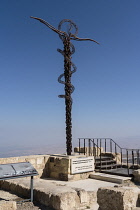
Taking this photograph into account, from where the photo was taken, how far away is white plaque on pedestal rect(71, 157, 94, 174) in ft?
30.4

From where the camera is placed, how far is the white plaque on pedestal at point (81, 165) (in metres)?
9.26

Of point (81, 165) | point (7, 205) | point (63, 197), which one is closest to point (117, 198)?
point (63, 197)

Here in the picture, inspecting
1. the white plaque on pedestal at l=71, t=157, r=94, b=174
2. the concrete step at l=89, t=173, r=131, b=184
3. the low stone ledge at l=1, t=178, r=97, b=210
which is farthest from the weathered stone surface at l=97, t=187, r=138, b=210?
the white plaque on pedestal at l=71, t=157, r=94, b=174

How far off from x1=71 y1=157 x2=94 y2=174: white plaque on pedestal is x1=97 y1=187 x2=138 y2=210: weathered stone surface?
511 cm

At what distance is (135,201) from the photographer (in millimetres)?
4094

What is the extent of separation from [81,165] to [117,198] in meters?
5.65

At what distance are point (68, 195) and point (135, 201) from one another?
61.0 inches

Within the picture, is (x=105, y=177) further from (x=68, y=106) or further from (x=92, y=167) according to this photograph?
(x=68, y=106)

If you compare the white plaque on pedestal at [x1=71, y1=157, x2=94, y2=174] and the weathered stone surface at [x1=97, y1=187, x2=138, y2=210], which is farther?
the white plaque on pedestal at [x1=71, y1=157, x2=94, y2=174]

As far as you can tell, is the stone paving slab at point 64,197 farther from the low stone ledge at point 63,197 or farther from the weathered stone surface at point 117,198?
the weathered stone surface at point 117,198

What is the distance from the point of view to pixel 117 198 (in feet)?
12.9

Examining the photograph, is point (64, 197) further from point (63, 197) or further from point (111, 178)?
point (111, 178)

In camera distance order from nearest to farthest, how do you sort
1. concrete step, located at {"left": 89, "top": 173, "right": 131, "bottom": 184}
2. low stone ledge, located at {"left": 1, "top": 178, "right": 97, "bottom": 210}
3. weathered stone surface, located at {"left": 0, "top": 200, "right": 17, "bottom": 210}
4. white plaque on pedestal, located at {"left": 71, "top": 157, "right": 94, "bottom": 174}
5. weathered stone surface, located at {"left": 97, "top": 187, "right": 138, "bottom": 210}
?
weathered stone surface, located at {"left": 97, "top": 187, "right": 138, "bottom": 210} < weathered stone surface, located at {"left": 0, "top": 200, "right": 17, "bottom": 210} < low stone ledge, located at {"left": 1, "top": 178, "right": 97, "bottom": 210} < concrete step, located at {"left": 89, "top": 173, "right": 131, "bottom": 184} < white plaque on pedestal, located at {"left": 71, "top": 157, "right": 94, "bottom": 174}

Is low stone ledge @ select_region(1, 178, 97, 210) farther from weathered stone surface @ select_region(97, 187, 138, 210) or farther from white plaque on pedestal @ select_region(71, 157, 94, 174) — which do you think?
white plaque on pedestal @ select_region(71, 157, 94, 174)
